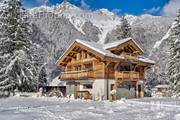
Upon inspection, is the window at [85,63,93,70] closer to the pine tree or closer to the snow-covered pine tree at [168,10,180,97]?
the snow-covered pine tree at [168,10,180,97]

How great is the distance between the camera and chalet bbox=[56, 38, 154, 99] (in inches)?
1497

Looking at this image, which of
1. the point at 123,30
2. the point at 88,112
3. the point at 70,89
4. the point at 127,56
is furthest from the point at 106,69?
the point at 123,30

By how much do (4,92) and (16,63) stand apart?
Result: 14.6 feet

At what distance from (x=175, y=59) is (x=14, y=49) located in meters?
22.8

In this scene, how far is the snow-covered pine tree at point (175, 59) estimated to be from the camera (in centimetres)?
4286

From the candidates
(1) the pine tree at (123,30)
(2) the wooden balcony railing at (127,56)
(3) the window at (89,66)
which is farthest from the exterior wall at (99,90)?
(1) the pine tree at (123,30)

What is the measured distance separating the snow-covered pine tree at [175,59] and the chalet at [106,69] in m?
3.59

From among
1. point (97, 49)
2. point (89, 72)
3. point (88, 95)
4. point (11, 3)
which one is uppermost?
point (11, 3)

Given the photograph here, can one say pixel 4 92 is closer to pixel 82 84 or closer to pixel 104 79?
pixel 82 84

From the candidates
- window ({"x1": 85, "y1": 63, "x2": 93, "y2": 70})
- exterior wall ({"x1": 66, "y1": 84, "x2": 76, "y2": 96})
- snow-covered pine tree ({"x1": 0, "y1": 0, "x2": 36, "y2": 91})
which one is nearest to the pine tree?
window ({"x1": 85, "y1": 63, "x2": 93, "y2": 70})

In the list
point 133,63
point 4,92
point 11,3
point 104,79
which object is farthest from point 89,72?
point 11,3

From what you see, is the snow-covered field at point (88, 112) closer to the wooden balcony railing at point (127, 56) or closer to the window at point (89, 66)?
the wooden balcony railing at point (127, 56)

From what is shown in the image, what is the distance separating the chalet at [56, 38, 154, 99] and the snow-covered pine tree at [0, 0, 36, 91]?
5.71 metres

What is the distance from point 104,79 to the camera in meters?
37.9
